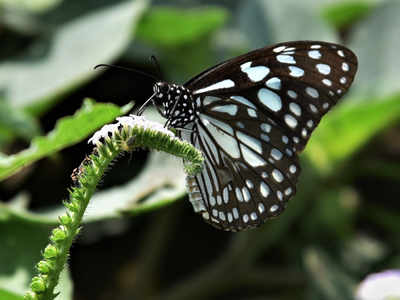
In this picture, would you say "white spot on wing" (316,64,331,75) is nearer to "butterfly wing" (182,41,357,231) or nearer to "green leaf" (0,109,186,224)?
"butterfly wing" (182,41,357,231)

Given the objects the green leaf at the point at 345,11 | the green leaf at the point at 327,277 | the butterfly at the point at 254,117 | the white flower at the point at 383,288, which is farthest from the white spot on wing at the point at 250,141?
the green leaf at the point at 345,11

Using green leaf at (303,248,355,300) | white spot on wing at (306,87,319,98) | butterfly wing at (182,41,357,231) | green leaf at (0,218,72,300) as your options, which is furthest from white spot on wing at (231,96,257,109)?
green leaf at (303,248,355,300)

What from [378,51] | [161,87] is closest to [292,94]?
[161,87]

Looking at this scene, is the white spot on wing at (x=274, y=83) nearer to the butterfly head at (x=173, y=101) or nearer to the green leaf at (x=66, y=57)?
the butterfly head at (x=173, y=101)

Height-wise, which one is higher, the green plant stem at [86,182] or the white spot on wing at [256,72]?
the white spot on wing at [256,72]

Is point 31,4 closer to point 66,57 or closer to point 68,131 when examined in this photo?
point 66,57

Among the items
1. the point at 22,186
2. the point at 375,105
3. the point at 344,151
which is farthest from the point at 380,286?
the point at 22,186
